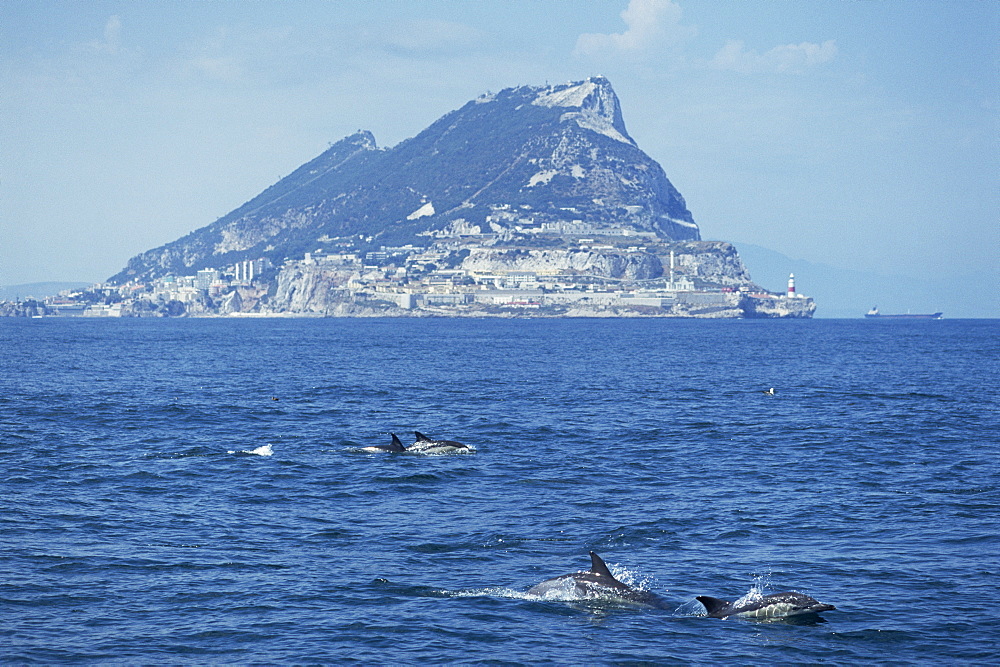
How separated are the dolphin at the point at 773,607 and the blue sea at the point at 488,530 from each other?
346 mm

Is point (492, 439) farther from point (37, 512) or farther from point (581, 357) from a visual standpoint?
point (581, 357)

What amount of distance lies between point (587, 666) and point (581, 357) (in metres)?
127

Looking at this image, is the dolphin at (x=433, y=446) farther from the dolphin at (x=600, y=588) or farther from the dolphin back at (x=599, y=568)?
the dolphin back at (x=599, y=568)

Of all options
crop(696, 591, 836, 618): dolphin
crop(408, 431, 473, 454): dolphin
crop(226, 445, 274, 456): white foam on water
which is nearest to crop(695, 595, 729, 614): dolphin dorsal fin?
crop(696, 591, 836, 618): dolphin

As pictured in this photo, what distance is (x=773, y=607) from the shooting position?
974 inches

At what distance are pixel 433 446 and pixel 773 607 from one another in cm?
2831

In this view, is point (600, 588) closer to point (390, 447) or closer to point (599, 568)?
point (599, 568)

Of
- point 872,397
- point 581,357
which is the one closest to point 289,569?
point 872,397

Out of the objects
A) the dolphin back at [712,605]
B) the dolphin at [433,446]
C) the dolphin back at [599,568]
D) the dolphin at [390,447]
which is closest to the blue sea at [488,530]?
the dolphin back at [712,605]

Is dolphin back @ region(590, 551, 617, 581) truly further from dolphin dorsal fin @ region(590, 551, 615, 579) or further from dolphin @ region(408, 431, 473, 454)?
dolphin @ region(408, 431, 473, 454)

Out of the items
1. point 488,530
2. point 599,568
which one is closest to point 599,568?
point 599,568

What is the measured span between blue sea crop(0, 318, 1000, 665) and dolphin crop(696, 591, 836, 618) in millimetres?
346

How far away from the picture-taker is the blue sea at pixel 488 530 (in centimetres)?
2353

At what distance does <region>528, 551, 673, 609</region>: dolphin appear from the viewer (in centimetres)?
2603
